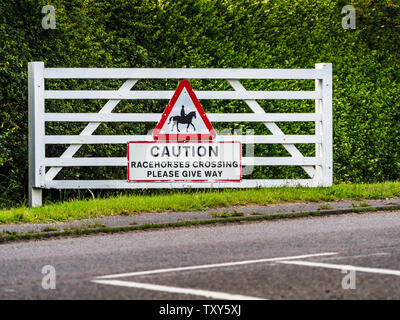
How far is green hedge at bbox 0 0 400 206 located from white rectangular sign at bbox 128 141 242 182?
4.07ft

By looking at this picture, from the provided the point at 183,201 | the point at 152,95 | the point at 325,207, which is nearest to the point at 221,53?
the point at 152,95

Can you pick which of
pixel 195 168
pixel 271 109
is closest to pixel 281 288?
pixel 195 168

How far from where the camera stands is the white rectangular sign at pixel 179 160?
505 inches

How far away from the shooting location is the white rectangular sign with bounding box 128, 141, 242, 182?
12.8 meters

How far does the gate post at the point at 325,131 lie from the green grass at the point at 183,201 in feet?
0.74

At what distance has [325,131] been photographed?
44.7 feet

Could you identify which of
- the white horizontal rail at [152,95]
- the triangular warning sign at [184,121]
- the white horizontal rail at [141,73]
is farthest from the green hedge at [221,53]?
the triangular warning sign at [184,121]

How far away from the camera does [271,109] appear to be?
1573 cm

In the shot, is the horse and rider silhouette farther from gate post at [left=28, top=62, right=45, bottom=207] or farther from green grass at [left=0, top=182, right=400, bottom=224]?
gate post at [left=28, top=62, right=45, bottom=207]

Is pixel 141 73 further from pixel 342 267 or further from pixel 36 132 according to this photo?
pixel 342 267

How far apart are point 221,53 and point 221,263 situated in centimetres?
1038
